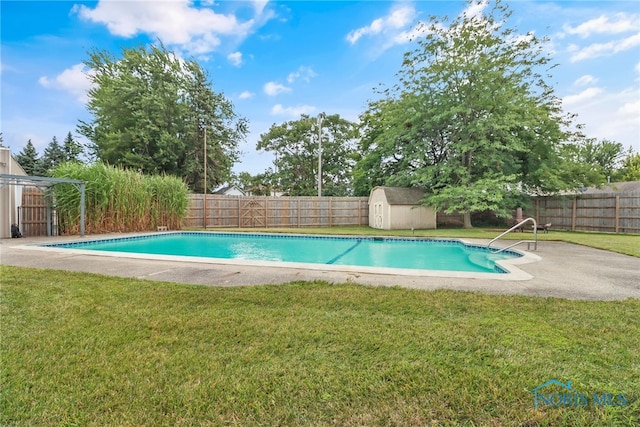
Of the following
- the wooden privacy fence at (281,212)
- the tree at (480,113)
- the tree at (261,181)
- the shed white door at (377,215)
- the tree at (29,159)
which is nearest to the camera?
the tree at (480,113)

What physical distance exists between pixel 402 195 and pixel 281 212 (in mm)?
6671

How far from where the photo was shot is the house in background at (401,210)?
50.0 ft

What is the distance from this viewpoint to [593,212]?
1441cm

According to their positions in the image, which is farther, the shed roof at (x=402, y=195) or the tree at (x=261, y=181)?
the tree at (x=261, y=181)

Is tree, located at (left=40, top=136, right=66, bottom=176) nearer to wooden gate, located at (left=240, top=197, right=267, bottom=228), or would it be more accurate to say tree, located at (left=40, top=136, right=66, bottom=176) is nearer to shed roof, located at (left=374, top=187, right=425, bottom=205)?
wooden gate, located at (left=240, top=197, right=267, bottom=228)

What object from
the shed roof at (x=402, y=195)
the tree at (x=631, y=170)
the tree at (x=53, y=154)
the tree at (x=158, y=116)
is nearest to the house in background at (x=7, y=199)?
the tree at (x=158, y=116)

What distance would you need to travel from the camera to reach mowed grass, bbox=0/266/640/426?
1.58 meters

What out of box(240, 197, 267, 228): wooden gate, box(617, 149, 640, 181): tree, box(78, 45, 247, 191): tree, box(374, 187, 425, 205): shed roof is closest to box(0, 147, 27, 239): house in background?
box(240, 197, 267, 228): wooden gate

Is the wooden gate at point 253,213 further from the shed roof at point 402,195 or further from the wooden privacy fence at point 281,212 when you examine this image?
the shed roof at point 402,195

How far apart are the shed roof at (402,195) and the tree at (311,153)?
11.0m

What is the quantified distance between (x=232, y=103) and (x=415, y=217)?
17431 millimetres

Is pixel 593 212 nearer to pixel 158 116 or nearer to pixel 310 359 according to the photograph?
pixel 310 359

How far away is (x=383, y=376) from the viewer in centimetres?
189

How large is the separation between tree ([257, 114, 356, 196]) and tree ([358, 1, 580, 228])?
34.4ft
